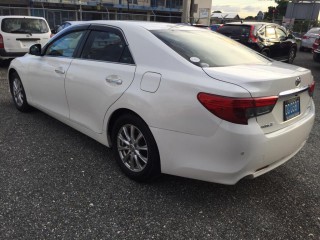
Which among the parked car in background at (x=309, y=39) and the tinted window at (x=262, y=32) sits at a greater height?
the tinted window at (x=262, y=32)

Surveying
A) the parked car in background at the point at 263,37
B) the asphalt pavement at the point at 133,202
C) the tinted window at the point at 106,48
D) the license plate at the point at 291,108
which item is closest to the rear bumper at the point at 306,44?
the parked car in background at the point at 263,37

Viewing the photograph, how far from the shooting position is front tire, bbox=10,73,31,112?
5234 mm

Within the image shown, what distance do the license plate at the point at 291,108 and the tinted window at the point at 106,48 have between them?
1502 millimetres

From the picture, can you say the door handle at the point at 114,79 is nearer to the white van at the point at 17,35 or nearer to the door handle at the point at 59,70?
the door handle at the point at 59,70

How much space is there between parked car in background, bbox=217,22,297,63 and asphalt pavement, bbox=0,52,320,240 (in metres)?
7.60

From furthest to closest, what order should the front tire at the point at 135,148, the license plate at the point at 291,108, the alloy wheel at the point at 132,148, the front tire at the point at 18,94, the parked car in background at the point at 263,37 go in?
the parked car in background at the point at 263,37 < the front tire at the point at 18,94 < the alloy wheel at the point at 132,148 < the front tire at the point at 135,148 < the license plate at the point at 291,108

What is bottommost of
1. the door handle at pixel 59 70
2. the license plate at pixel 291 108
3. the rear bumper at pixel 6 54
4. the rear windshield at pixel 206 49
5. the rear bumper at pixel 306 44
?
the rear bumper at pixel 306 44

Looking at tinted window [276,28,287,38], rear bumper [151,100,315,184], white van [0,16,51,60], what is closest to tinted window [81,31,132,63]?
rear bumper [151,100,315,184]

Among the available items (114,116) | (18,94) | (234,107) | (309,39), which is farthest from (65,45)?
(309,39)

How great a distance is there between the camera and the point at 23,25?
9641mm

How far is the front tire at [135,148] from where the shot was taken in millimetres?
3006

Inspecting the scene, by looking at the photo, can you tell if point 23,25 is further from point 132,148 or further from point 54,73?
point 132,148

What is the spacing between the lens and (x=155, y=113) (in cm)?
283

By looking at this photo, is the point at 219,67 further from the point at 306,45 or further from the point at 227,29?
the point at 306,45
